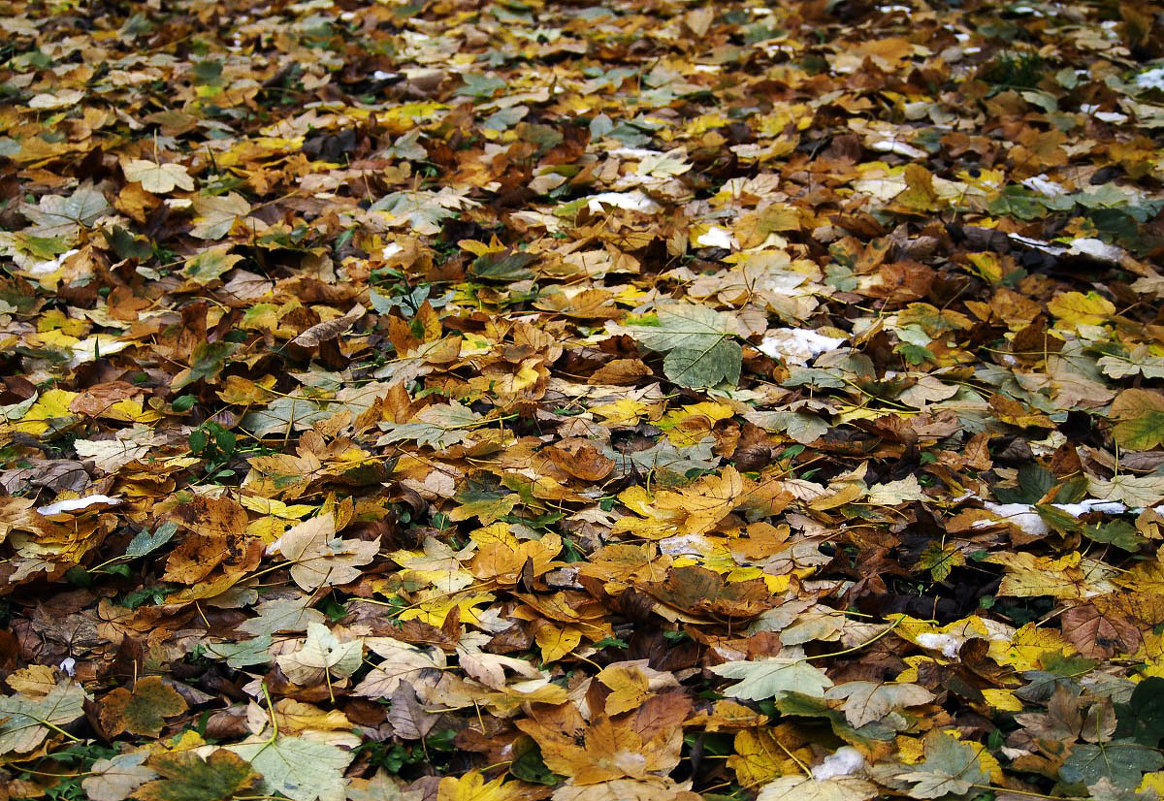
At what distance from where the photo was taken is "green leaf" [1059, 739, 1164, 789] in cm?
130

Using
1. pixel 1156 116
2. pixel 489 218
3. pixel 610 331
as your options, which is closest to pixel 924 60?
pixel 1156 116

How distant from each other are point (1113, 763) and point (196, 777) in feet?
3.91

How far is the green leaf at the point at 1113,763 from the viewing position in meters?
1.30

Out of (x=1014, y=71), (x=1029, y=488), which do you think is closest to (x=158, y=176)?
(x=1029, y=488)

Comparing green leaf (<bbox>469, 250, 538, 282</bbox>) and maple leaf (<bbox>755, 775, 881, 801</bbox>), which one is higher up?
green leaf (<bbox>469, 250, 538, 282</bbox>)

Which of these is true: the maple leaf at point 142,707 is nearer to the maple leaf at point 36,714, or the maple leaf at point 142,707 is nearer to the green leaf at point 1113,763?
the maple leaf at point 36,714

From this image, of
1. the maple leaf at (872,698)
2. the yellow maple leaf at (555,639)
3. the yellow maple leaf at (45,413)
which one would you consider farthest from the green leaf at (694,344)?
the yellow maple leaf at (45,413)

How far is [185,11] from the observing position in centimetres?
436

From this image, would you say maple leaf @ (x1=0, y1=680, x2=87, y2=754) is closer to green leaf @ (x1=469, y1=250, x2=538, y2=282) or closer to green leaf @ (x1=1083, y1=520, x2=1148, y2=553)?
green leaf @ (x1=469, y1=250, x2=538, y2=282)

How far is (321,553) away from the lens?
167cm

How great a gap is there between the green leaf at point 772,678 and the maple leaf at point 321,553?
62 cm

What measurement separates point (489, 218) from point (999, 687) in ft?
5.94

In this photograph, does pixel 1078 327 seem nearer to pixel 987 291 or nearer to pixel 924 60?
pixel 987 291

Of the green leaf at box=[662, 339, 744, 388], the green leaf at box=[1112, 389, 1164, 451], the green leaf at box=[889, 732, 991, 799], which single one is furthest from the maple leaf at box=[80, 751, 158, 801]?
the green leaf at box=[1112, 389, 1164, 451]
